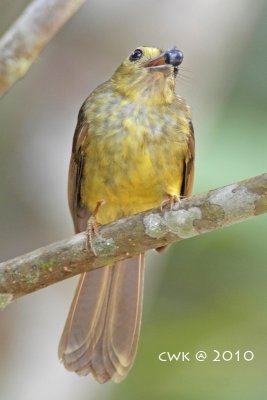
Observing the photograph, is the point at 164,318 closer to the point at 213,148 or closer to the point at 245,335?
the point at 245,335

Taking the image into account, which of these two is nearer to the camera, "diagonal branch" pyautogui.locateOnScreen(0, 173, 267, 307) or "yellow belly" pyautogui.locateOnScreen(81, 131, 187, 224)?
"diagonal branch" pyautogui.locateOnScreen(0, 173, 267, 307)

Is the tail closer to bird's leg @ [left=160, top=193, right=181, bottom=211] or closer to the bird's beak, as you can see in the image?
bird's leg @ [left=160, top=193, right=181, bottom=211]

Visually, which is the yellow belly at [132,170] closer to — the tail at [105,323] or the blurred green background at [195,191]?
the tail at [105,323]

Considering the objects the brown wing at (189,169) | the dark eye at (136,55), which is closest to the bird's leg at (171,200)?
→ the brown wing at (189,169)

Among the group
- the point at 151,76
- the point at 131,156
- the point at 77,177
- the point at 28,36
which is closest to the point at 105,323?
the point at 77,177

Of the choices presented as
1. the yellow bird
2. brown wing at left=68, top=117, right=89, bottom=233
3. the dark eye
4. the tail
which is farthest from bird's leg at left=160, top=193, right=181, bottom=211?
the dark eye

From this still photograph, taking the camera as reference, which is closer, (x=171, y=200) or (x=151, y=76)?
→ (x=171, y=200)

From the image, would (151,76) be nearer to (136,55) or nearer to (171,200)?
(136,55)
